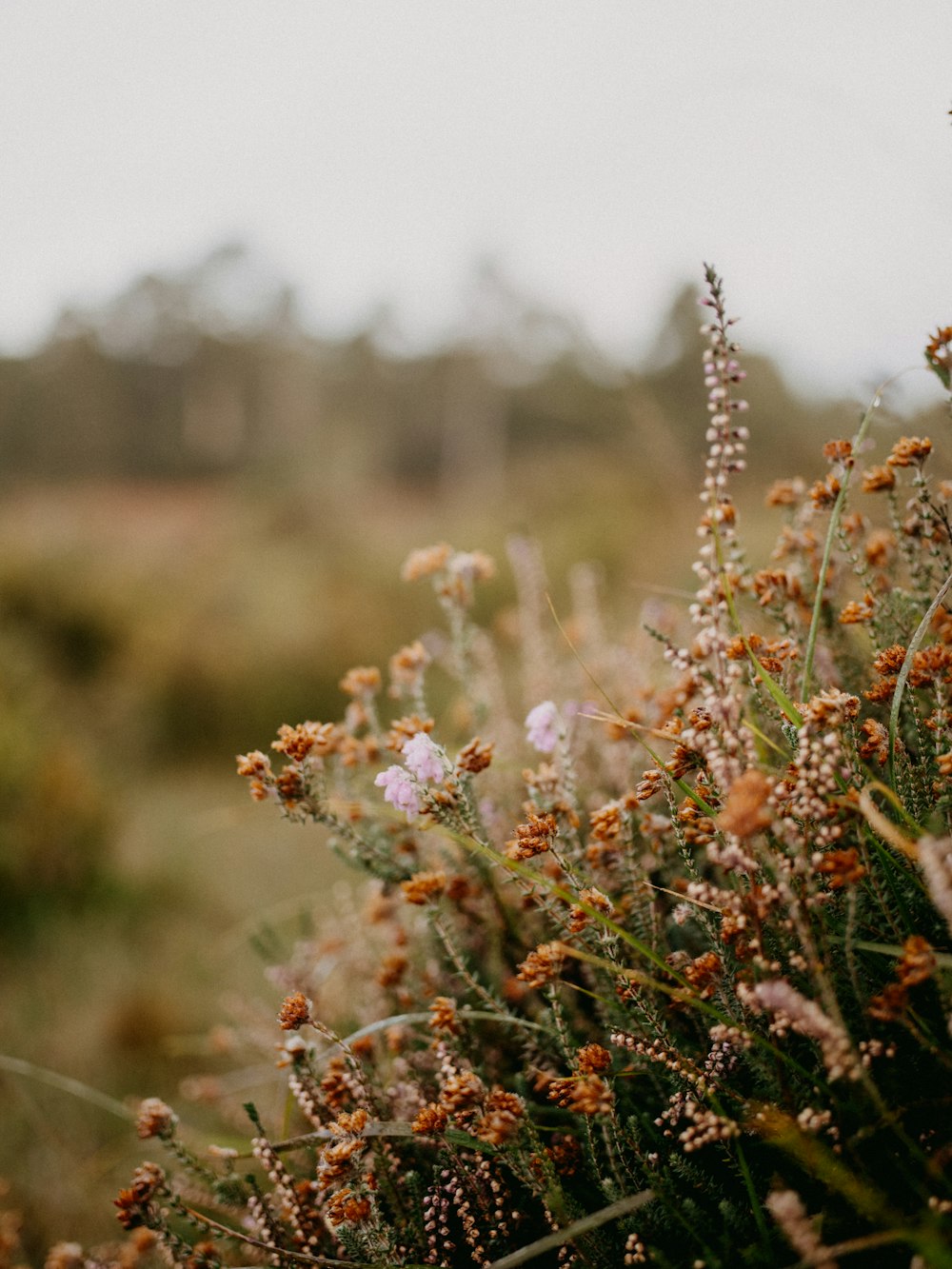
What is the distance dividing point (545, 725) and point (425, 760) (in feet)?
1.04

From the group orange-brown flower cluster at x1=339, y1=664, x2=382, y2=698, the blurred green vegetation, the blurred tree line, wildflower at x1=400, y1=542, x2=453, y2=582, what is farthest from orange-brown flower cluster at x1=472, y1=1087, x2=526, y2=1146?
the blurred tree line

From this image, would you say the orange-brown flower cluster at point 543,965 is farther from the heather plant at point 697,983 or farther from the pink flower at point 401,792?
the pink flower at point 401,792

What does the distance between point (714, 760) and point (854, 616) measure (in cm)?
49

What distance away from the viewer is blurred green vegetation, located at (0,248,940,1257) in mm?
2760

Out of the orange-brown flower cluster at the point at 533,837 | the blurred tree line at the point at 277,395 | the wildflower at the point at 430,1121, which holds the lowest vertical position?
the wildflower at the point at 430,1121

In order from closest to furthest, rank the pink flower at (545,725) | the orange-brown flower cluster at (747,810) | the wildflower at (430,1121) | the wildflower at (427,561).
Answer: the orange-brown flower cluster at (747,810) < the wildflower at (430,1121) < the pink flower at (545,725) < the wildflower at (427,561)

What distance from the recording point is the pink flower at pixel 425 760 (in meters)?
1.15

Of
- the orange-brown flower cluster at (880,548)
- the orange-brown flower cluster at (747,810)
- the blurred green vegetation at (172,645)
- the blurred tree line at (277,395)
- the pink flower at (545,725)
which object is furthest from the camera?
the blurred tree line at (277,395)

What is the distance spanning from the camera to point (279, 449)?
25.6m

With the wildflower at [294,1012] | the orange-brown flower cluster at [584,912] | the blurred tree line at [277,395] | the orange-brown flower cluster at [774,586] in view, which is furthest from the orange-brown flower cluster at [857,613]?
the blurred tree line at [277,395]

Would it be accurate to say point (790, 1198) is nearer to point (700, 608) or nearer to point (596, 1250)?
point (596, 1250)

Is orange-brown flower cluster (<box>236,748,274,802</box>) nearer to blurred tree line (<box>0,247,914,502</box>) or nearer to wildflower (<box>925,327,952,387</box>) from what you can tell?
wildflower (<box>925,327,952,387</box>)

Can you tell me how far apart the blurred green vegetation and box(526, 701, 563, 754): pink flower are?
0.65 meters

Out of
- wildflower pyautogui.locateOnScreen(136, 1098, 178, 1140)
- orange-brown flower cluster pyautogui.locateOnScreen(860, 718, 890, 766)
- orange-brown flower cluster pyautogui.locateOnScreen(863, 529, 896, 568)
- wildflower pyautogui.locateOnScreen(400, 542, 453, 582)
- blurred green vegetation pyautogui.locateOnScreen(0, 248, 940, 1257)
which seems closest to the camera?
orange-brown flower cluster pyautogui.locateOnScreen(860, 718, 890, 766)
